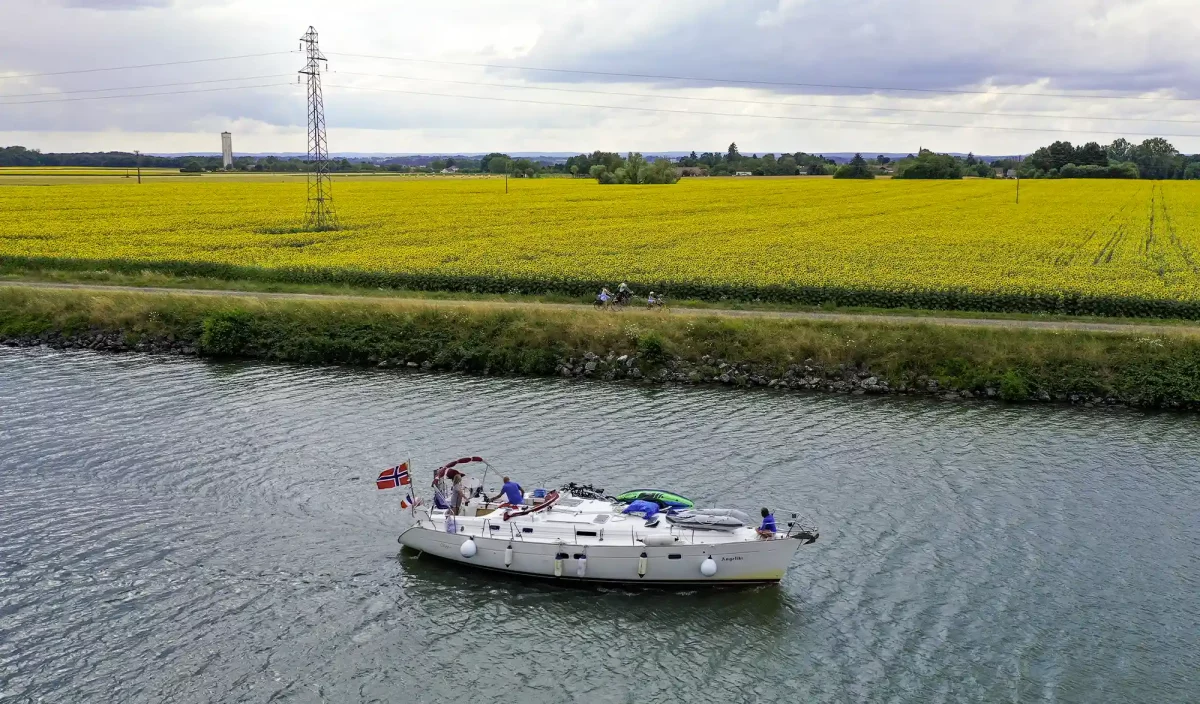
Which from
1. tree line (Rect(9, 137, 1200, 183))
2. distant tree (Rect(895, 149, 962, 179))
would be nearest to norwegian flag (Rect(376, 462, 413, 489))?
tree line (Rect(9, 137, 1200, 183))

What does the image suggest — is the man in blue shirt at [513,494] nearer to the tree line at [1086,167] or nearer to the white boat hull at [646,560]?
the white boat hull at [646,560]

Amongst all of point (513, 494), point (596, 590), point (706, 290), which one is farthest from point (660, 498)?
point (706, 290)

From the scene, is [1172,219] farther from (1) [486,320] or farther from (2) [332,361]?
(2) [332,361]

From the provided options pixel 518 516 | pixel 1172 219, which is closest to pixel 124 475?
pixel 518 516


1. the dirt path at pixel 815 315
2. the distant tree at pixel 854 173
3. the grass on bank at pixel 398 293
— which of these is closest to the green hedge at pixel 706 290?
the grass on bank at pixel 398 293

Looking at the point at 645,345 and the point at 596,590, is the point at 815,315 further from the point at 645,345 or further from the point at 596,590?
the point at 596,590

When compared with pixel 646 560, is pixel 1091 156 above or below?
above
